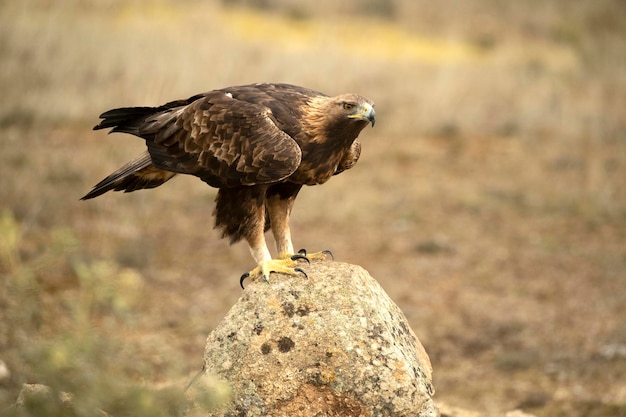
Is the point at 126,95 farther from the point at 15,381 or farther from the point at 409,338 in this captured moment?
the point at 409,338

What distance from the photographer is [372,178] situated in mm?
17312

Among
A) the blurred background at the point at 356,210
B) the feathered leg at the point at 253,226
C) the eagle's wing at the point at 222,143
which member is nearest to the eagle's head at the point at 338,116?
the eagle's wing at the point at 222,143

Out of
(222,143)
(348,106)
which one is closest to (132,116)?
(222,143)

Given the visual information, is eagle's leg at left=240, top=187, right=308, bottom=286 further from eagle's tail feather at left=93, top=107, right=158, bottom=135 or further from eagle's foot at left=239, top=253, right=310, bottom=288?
eagle's tail feather at left=93, top=107, right=158, bottom=135

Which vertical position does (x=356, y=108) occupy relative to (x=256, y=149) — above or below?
above

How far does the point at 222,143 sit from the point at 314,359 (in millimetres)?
1465

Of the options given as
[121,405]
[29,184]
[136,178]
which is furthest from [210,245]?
[121,405]

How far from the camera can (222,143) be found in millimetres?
5250

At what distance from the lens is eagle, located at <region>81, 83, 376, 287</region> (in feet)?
16.4

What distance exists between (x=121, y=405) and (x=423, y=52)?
26973 millimetres

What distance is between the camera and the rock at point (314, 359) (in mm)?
4750

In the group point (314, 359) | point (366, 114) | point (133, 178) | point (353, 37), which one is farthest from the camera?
point (353, 37)

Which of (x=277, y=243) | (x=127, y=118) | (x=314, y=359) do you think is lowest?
(x=314, y=359)

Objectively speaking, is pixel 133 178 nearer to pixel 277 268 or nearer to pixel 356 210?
pixel 277 268
